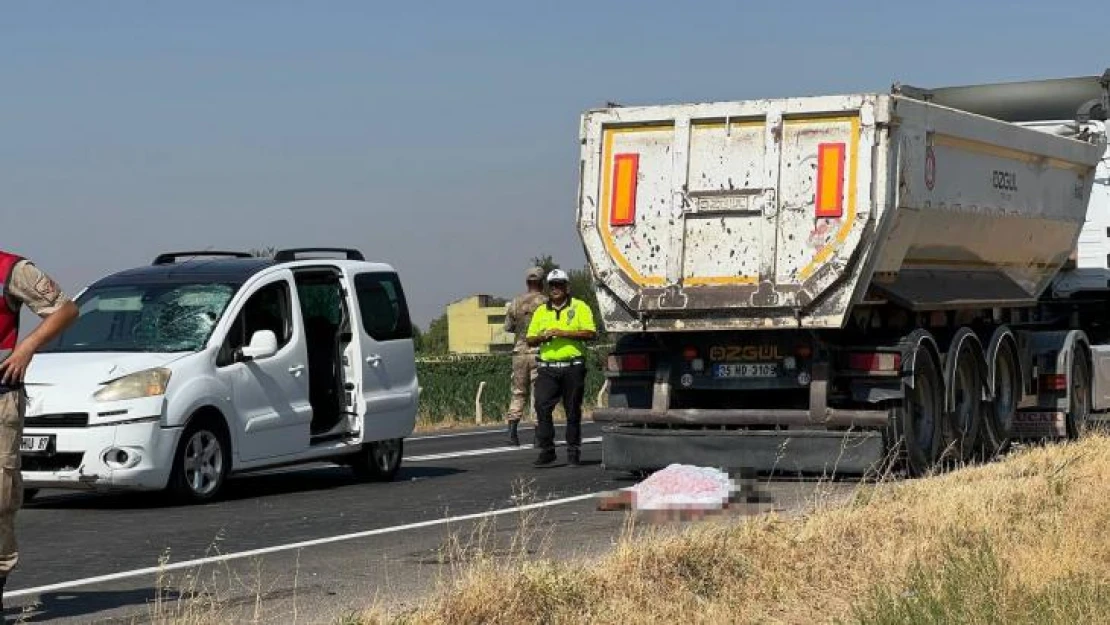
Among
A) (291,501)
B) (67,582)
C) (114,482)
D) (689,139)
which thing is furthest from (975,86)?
(67,582)

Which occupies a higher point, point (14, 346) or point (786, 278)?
point (786, 278)

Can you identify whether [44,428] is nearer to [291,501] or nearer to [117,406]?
[117,406]

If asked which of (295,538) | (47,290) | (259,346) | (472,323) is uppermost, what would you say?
(47,290)

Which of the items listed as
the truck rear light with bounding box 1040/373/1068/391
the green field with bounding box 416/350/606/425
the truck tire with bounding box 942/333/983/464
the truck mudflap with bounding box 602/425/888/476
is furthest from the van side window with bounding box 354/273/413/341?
the green field with bounding box 416/350/606/425

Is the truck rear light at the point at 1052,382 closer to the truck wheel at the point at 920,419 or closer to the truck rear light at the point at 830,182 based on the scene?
the truck wheel at the point at 920,419

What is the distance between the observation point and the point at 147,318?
16.2 m

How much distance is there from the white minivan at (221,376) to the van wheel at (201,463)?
0.04 ft

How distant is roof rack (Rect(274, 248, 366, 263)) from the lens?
1756 cm

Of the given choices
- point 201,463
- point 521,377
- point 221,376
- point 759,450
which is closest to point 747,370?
point 759,450

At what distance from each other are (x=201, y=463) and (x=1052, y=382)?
8.42m

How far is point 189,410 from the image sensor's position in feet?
50.5

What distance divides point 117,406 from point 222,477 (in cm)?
129

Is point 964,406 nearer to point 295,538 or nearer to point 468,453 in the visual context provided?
point 468,453

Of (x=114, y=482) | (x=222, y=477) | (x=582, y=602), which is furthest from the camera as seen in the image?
(x=222, y=477)
